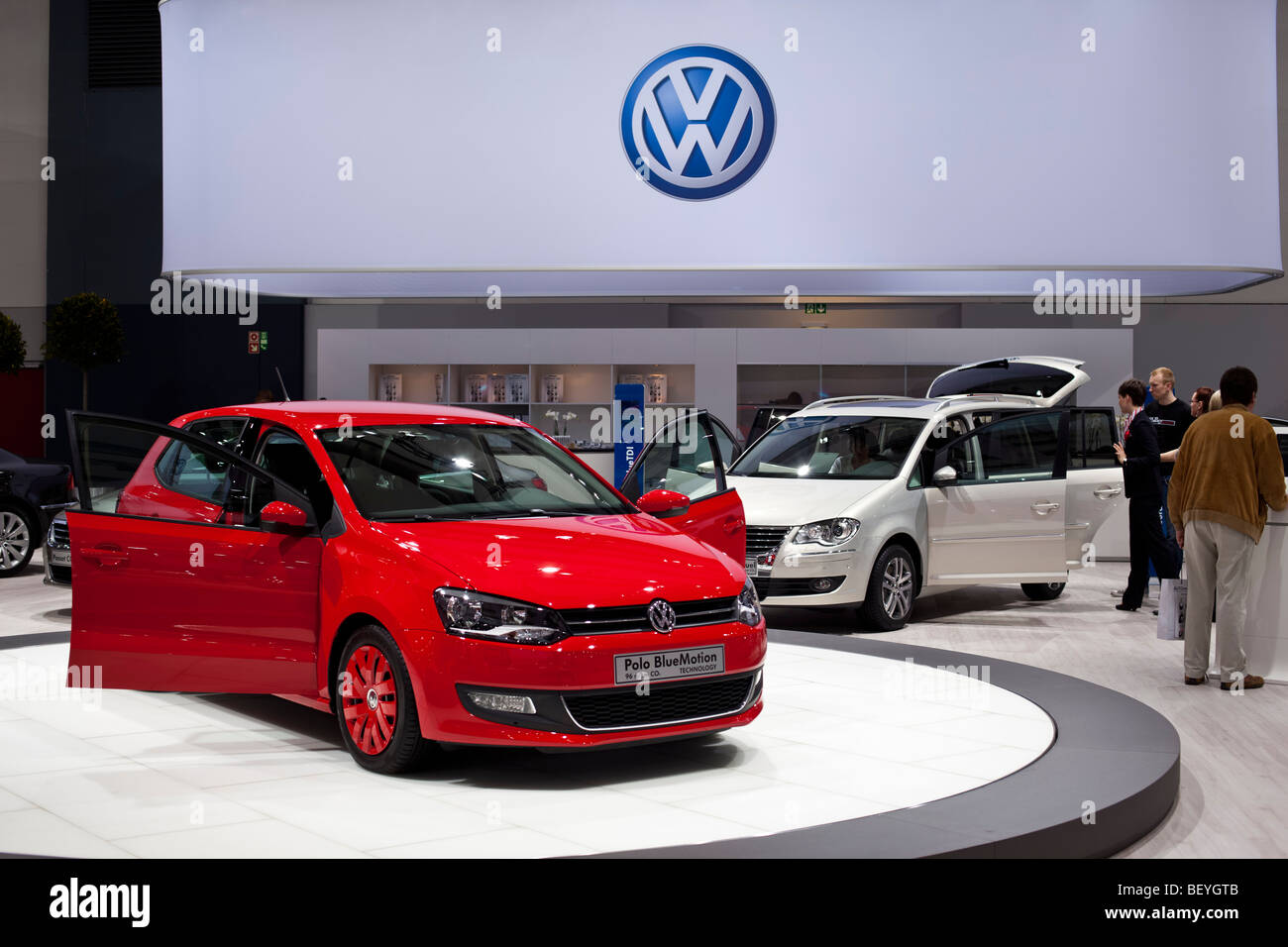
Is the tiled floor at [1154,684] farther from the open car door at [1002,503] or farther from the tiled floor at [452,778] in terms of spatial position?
the tiled floor at [452,778]

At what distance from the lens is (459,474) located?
16.1 ft

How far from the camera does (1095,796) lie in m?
3.85

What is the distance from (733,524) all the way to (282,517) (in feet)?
8.26

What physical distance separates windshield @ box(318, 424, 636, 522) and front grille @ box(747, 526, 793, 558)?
2.98 metres

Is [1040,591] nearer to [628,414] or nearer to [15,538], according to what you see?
[628,414]

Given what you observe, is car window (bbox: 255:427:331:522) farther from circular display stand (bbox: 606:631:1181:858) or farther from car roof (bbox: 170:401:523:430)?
circular display stand (bbox: 606:631:1181:858)

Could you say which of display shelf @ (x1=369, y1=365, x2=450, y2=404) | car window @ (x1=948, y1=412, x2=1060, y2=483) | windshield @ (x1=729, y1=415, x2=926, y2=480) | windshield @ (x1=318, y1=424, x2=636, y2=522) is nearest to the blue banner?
display shelf @ (x1=369, y1=365, x2=450, y2=404)

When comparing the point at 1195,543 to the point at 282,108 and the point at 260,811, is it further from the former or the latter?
the point at 282,108

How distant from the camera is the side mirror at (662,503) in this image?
5309 mm

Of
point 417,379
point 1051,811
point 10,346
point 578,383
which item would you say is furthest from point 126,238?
point 1051,811

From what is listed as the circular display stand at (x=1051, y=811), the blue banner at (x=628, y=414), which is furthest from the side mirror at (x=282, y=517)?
the blue banner at (x=628, y=414)

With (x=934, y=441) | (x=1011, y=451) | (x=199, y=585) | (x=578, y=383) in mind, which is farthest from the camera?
(x=578, y=383)

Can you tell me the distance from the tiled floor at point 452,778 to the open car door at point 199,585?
0.97 ft
